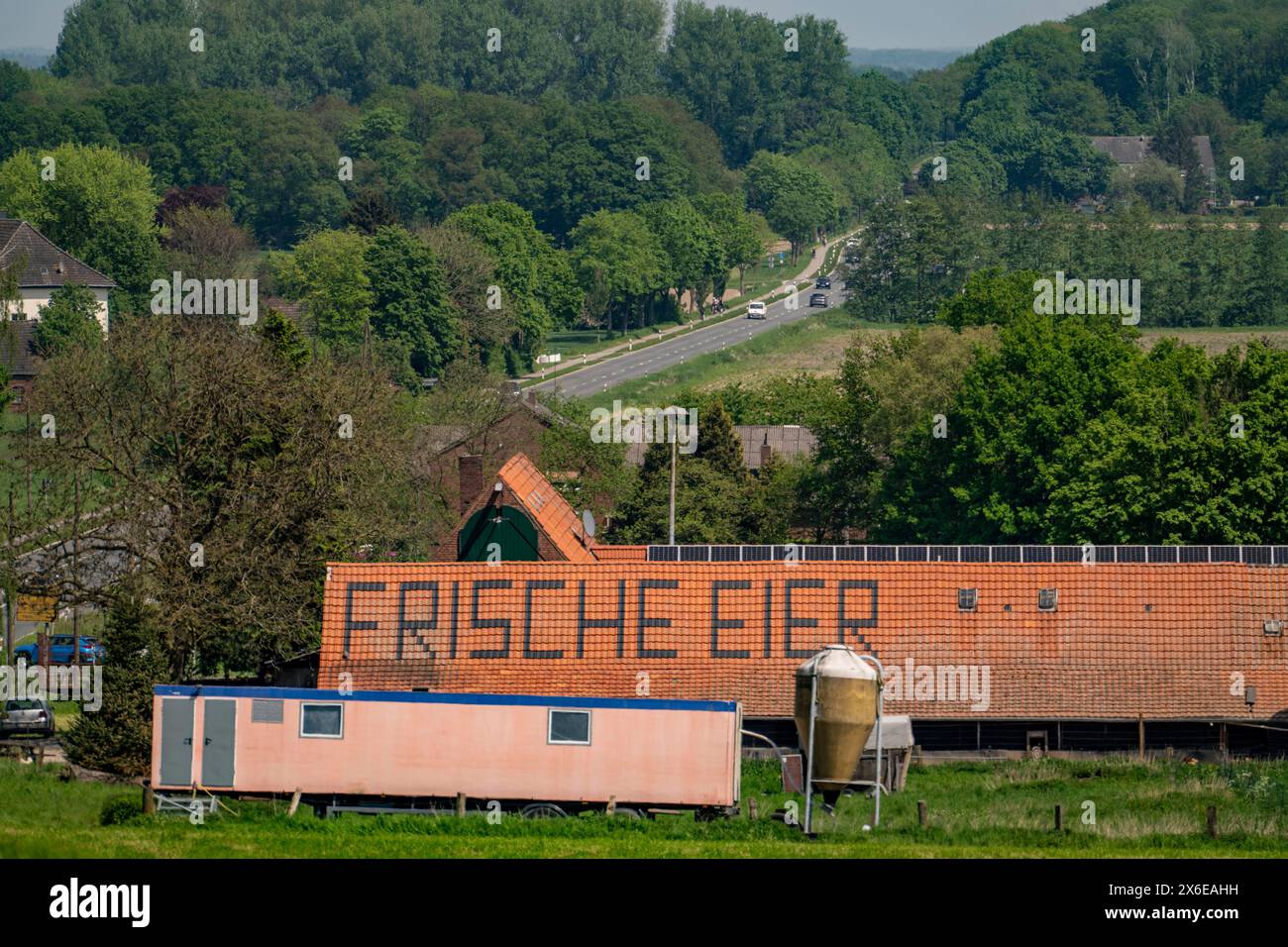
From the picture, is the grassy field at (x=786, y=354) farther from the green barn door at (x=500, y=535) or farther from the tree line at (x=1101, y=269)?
the green barn door at (x=500, y=535)

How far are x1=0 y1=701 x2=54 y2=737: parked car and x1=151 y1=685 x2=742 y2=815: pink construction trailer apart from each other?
13736 mm

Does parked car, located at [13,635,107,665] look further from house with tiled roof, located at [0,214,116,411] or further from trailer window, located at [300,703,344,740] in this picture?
house with tiled roof, located at [0,214,116,411]

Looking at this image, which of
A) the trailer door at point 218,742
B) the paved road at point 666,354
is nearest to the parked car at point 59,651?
the trailer door at point 218,742

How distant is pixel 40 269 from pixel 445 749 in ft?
460

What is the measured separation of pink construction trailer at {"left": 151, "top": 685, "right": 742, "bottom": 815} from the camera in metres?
44.5

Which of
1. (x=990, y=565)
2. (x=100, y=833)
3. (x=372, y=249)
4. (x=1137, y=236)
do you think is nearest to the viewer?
(x=100, y=833)

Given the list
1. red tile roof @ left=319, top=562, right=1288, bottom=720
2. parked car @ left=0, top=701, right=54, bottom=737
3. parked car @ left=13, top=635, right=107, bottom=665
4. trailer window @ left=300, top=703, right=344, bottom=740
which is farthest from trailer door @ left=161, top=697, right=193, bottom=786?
parked car @ left=13, top=635, right=107, bottom=665

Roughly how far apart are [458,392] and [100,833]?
80436 mm

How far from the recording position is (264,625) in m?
56.9

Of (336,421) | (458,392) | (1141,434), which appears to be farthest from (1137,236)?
(336,421)

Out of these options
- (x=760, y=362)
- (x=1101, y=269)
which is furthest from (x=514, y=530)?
(x=1101, y=269)

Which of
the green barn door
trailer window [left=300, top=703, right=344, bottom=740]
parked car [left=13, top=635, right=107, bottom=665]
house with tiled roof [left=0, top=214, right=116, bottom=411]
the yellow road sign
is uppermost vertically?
house with tiled roof [left=0, top=214, right=116, bottom=411]

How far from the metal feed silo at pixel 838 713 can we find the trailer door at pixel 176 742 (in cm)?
1237
